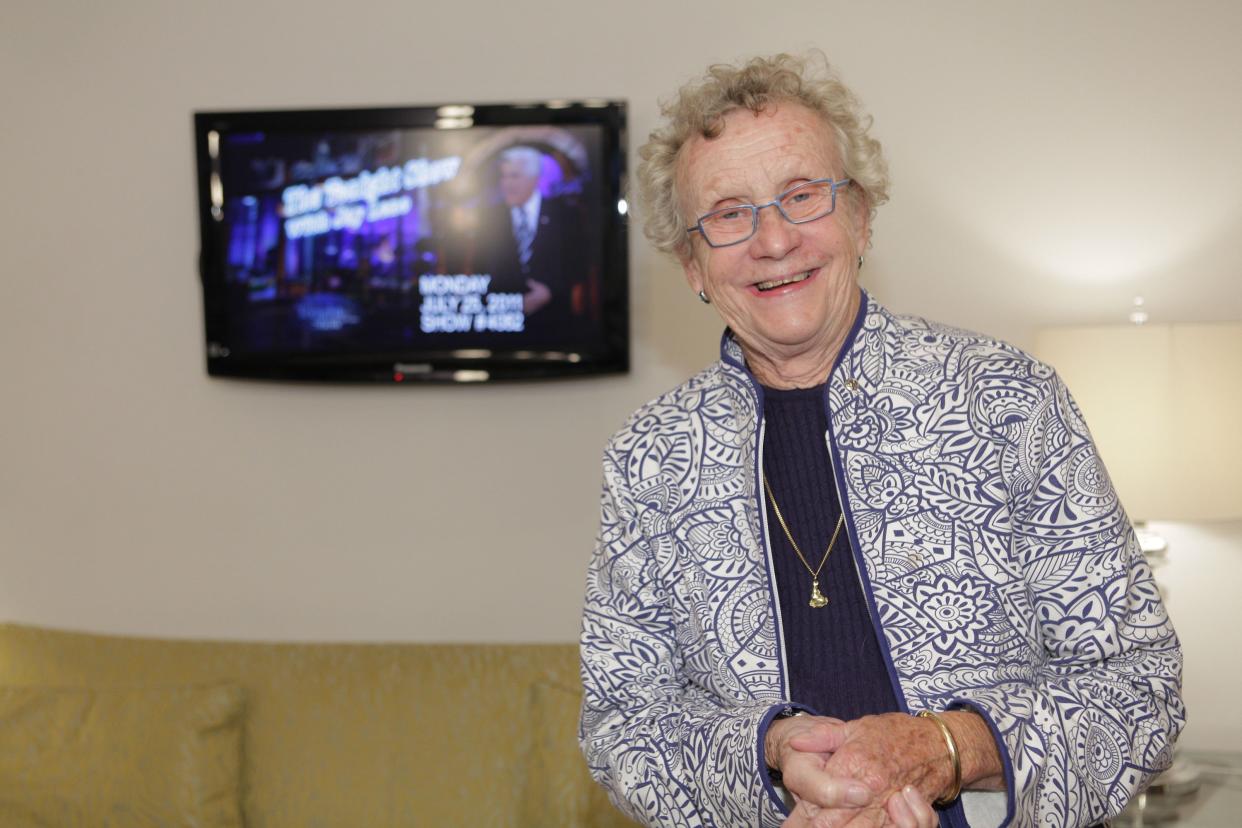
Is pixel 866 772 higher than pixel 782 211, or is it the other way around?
pixel 782 211

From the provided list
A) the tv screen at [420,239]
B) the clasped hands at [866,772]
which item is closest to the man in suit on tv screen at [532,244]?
the tv screen at [420,239]

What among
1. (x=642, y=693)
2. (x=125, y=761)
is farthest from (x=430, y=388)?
(x=642, y=693)

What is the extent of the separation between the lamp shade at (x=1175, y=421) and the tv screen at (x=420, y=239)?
3.30ft

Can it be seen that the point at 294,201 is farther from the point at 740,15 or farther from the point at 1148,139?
the point at 1148,139

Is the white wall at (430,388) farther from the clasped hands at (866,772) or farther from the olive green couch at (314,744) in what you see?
the clasped hands at (866,772)

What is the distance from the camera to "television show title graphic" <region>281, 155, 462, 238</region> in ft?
8.65

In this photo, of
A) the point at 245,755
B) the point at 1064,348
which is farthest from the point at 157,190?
the point at 1064,348

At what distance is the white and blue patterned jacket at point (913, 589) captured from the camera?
4.03ft

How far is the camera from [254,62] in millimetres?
2736

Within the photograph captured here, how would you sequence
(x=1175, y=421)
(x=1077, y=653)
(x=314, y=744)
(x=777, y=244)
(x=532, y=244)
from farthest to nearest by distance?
(x=532, y=244)
(x=314, y=744)
(x=1175, y=421)
(x=777, y=244)
(x=1077, y=653)

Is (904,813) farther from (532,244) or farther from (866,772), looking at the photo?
(532,244)

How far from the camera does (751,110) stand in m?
1.45

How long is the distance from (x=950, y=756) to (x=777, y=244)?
591 mm

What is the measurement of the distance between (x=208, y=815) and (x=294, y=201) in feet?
4.24
